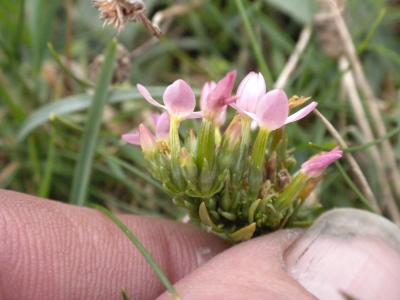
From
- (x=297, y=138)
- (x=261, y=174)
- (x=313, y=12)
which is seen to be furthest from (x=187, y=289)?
(x=313, y=12)

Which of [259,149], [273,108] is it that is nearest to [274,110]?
[273,108]

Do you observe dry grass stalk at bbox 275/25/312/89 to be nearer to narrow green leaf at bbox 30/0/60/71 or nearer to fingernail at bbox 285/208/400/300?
fingernail at bbox 285/208/400/300

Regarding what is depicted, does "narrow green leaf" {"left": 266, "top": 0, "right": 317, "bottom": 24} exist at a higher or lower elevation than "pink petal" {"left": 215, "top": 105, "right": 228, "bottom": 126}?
higher

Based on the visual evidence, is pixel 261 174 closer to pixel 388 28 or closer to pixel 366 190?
pixel 366 190

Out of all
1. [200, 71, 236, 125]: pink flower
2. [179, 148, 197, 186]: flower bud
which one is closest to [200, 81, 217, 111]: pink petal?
[200, 71, 236, 125]: pink flower

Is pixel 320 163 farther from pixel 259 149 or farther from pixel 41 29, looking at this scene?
pixel 41 29

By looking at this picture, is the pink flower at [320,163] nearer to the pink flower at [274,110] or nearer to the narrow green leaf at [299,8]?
the pink flower at [274,110]
